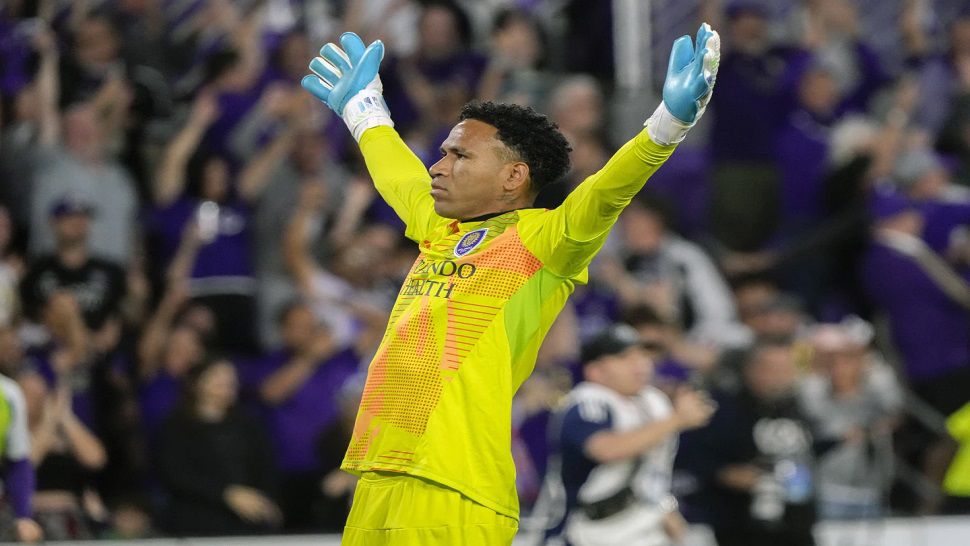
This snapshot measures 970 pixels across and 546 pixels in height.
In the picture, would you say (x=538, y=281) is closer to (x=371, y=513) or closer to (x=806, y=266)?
(x=371, y=513)

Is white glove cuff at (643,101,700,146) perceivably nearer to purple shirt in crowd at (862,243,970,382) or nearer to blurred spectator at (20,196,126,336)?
blurred spectator at (20,196,126,336)

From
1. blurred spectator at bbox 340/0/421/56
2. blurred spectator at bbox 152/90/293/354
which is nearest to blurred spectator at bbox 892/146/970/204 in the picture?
blurred spectator at bbox 340/0/421/56

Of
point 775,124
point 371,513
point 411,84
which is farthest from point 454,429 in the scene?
point 775,124

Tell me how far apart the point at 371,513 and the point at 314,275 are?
18.5ft

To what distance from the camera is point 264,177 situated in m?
10.2

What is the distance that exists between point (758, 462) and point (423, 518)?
13.9ft

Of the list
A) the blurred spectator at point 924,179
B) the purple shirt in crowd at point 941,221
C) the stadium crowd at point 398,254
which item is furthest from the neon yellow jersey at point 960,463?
the blurred spectator at point 924,179

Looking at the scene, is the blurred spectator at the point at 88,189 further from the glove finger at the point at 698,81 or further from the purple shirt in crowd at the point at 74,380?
the glove finger at the point at 698,81

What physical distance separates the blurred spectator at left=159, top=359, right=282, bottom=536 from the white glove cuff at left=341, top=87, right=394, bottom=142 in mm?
3588

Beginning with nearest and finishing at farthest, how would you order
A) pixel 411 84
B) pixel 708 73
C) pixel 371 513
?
pixel 708 73 < pixel 371 513 < pixel 411 84

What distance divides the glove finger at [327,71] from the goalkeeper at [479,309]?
29.3 inches

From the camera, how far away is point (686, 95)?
414cm

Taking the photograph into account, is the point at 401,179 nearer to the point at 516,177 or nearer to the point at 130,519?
the point at 516,177

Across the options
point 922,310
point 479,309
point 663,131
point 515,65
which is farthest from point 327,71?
point 922,310
